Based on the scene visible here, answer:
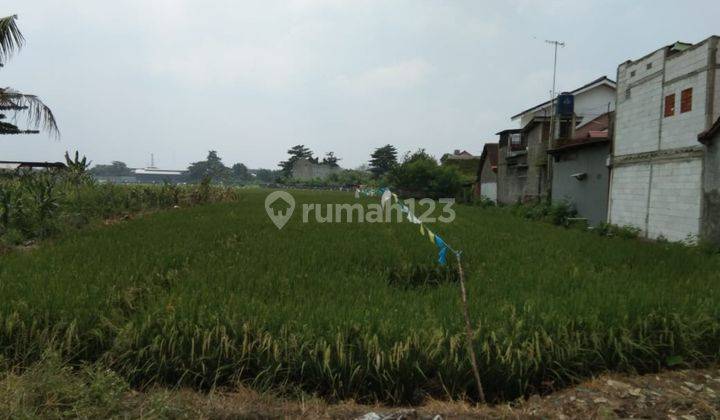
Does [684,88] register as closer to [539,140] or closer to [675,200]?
[675,200]

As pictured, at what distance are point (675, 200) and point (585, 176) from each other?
4.97 m

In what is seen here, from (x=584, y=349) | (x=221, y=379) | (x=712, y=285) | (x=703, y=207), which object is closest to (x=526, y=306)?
(x=584, y=349)

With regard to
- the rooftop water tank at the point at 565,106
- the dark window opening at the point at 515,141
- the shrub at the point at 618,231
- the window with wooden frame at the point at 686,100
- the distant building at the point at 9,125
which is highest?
the rooftop water tank at the point at 565,106

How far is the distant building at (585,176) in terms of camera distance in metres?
14.2

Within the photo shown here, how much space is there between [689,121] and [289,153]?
220ft

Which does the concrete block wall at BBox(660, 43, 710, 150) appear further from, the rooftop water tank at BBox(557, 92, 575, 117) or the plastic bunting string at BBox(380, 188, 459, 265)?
the rooftop water tank at BBox(557, 92, 575, 117)

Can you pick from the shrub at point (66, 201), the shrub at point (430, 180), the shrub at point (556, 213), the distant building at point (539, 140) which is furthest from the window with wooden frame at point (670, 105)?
the shrub at point (430, 180)

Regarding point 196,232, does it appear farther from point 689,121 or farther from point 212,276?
point 689,121

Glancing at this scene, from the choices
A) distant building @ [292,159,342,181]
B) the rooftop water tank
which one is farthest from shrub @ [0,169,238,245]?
distant building @ [292,159,342,181]

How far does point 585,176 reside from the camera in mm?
15367

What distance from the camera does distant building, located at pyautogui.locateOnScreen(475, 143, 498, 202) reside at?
91.4 ft

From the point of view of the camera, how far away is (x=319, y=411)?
2.72 metres

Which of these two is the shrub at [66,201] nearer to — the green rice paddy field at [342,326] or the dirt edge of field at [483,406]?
the green rice paddy field at [342,326]

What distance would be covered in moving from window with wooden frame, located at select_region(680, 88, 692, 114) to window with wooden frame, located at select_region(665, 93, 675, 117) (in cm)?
31
